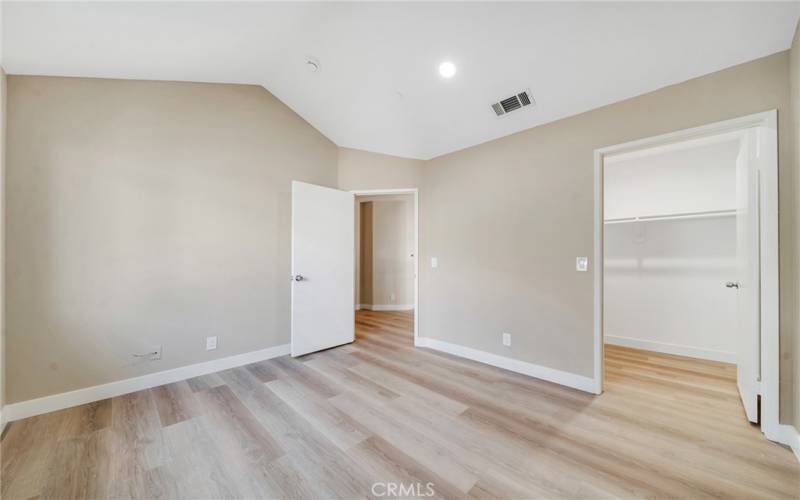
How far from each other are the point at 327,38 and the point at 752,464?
13.2 feet

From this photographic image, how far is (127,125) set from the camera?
252cm

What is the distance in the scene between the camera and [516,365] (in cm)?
295

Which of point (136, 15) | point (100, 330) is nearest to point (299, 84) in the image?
point (136, 15)

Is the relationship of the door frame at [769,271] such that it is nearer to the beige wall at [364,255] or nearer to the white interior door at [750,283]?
the white interior door at [750,283]

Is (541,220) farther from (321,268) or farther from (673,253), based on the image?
(321,268)

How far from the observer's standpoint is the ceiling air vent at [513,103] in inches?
101

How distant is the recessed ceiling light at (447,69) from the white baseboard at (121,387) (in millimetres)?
3337

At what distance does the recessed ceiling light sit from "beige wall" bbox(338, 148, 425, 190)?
131 cm

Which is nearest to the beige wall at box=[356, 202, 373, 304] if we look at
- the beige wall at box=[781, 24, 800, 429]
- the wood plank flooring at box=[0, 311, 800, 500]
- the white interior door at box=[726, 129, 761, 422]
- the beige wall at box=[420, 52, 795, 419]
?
the beige wall at box=[420, 52, 795, 419]

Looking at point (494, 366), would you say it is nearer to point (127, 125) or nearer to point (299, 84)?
point (299, 84)

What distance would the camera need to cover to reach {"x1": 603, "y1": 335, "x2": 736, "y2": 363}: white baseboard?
10.4 ft

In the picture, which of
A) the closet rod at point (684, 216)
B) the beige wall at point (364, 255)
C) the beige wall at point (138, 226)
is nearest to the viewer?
the beige wall at point (138, 226)

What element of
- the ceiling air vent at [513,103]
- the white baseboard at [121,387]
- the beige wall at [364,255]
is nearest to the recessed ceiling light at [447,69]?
the ceiling air vent at [513,103]

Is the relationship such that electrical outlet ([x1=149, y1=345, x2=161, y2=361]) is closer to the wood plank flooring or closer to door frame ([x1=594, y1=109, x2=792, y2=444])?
the wood plank flooring
